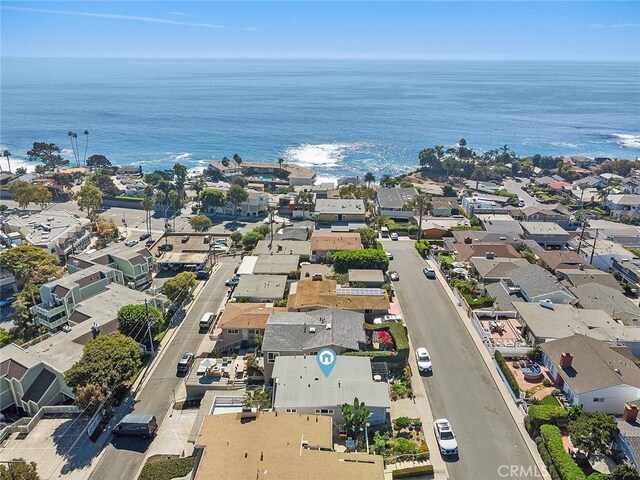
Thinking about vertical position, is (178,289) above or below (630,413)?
below

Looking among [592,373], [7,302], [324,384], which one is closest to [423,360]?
[324,384]

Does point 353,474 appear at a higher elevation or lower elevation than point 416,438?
higher

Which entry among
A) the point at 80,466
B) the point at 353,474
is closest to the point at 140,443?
the point at 80,466

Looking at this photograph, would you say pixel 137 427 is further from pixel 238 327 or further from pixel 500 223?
pixel 500 223

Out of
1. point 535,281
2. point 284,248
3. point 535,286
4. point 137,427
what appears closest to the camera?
point 137,427

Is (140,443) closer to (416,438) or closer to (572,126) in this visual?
(416,438)

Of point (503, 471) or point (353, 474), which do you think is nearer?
point (353, 474)
